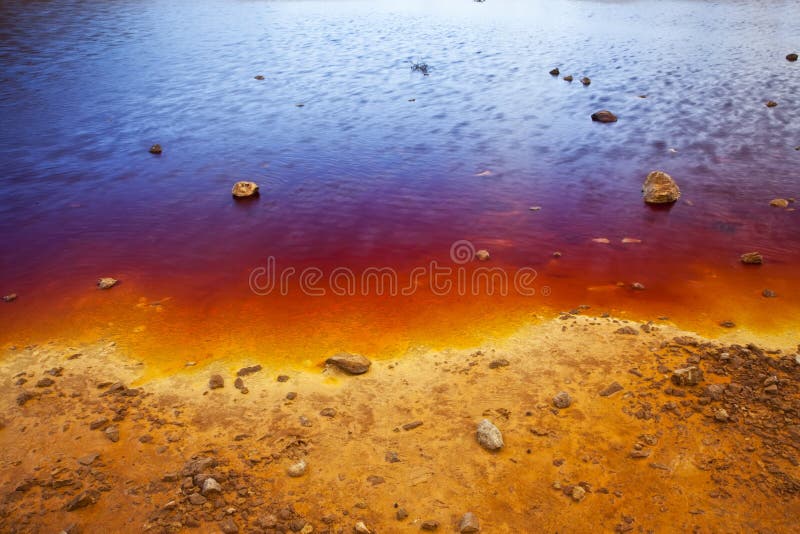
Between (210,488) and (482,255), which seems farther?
(482,255)

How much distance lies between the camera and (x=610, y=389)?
647 centimetres

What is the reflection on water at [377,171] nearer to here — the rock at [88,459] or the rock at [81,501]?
the rock at [88,459]

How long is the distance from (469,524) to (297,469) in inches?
76.2

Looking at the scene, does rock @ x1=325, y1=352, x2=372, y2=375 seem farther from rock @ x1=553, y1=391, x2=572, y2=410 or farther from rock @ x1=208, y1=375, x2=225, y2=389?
rock @ x1=553, y1=391, x2=572, y2=410

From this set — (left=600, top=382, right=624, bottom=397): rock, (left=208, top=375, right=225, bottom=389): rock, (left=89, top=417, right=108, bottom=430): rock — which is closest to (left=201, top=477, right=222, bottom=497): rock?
(left=208, top=375, right=225, bottom=389): rock

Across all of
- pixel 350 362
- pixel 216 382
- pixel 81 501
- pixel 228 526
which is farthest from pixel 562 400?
pixel 81 501

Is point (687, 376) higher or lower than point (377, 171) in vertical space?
higher

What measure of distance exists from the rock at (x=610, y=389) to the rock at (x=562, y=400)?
473mm

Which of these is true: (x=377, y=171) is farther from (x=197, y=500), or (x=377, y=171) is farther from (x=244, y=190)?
(x=197, y=500)

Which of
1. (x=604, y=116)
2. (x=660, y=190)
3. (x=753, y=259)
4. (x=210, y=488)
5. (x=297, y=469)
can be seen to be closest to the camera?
(x=210, y=488)

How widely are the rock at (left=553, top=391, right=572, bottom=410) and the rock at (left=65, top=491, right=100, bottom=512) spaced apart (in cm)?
529

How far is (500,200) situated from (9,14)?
49203 millimetres

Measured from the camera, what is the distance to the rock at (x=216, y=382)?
267 inches

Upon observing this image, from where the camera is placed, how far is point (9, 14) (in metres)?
41.3
